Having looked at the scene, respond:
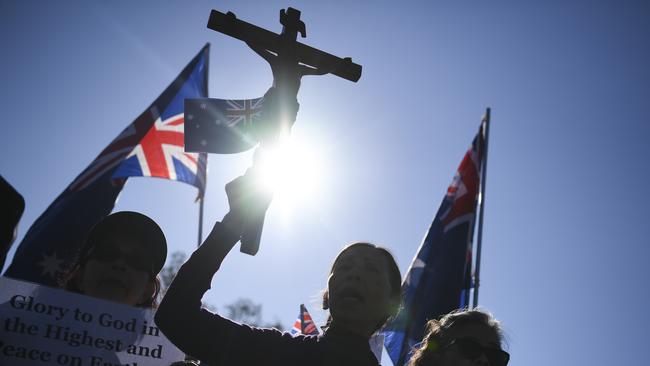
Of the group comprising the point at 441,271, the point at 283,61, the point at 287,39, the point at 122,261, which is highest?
the point at 441,271

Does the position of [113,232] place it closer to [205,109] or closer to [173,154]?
[205,109]

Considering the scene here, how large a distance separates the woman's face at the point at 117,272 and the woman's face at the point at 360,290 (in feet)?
3.05

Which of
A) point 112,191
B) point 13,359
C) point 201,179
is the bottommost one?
point 13,359

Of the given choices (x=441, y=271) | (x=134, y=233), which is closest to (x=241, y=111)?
(x=134, y=233)

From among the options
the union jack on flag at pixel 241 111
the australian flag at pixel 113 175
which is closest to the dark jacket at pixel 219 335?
the union jack on flag at pixel 241 111

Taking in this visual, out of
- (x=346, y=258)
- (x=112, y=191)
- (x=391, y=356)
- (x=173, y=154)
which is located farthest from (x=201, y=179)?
(x=346, y=258)

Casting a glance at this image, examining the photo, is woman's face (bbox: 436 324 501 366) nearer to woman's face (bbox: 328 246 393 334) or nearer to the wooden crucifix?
woman's face (bbox: 328 246 393 334)

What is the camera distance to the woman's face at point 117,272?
222cm

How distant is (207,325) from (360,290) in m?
0.81

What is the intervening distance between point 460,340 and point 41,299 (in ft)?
7.39

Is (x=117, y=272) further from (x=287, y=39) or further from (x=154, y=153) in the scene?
(x=154, y=153)

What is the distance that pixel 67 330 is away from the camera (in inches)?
76.4

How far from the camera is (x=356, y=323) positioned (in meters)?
2.63

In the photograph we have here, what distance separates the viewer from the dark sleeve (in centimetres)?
214
